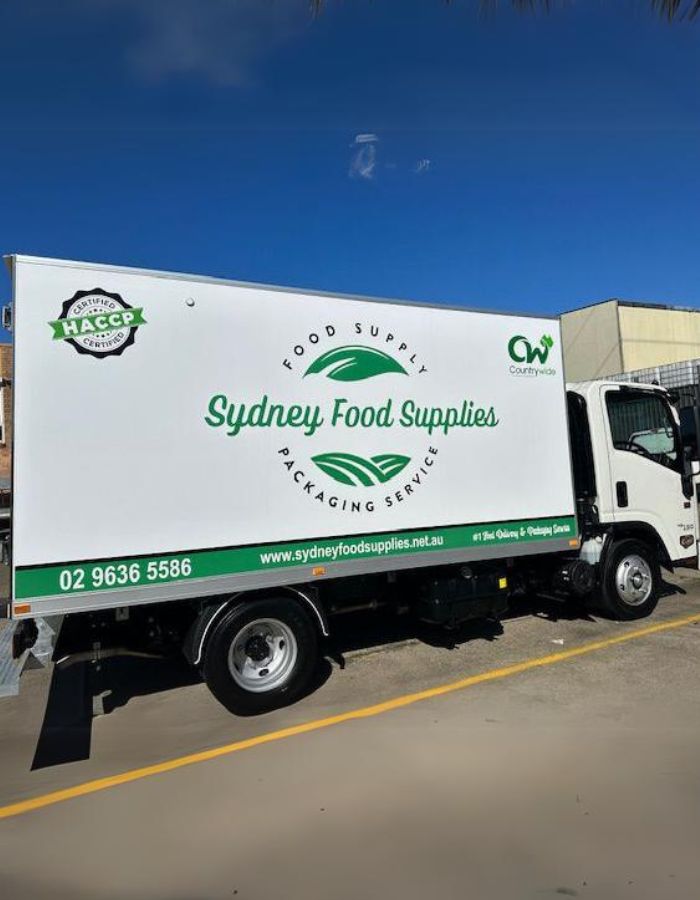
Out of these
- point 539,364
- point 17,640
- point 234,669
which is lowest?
point 234,669

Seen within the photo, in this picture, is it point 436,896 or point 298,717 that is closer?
point 436,896

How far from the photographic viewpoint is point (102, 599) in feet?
14.7

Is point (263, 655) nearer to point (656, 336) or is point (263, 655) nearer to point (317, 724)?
point (317, 724)

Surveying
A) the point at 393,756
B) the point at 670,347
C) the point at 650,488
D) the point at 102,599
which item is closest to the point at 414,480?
the point at 393,756

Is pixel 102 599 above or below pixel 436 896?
above

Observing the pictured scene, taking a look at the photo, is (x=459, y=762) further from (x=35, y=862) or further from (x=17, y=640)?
(x=17, y=640)

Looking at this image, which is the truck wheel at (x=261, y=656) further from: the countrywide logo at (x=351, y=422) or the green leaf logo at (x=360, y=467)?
the green leaf logo at (x=360, y=467)

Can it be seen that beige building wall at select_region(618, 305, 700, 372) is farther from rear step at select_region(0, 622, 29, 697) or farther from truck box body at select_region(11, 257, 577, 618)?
rear step at select_region(0, 622, 29, 697)

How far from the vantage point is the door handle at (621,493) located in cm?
707

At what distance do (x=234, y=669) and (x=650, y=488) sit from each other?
494cm

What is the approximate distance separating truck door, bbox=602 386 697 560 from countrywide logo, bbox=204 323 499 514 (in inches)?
89.2

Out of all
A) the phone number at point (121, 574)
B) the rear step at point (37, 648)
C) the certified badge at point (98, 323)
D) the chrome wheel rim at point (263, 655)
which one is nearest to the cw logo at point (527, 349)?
the chrome wheel rim at point (263, 655)

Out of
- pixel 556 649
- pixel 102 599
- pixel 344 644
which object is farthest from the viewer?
pixel 344 644

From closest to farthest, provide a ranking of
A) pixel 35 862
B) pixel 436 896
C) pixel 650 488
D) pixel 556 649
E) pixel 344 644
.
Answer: pixel 436 896, pixel 35 862, pixel 556 649, pixel 344 644, pixel 650 488
